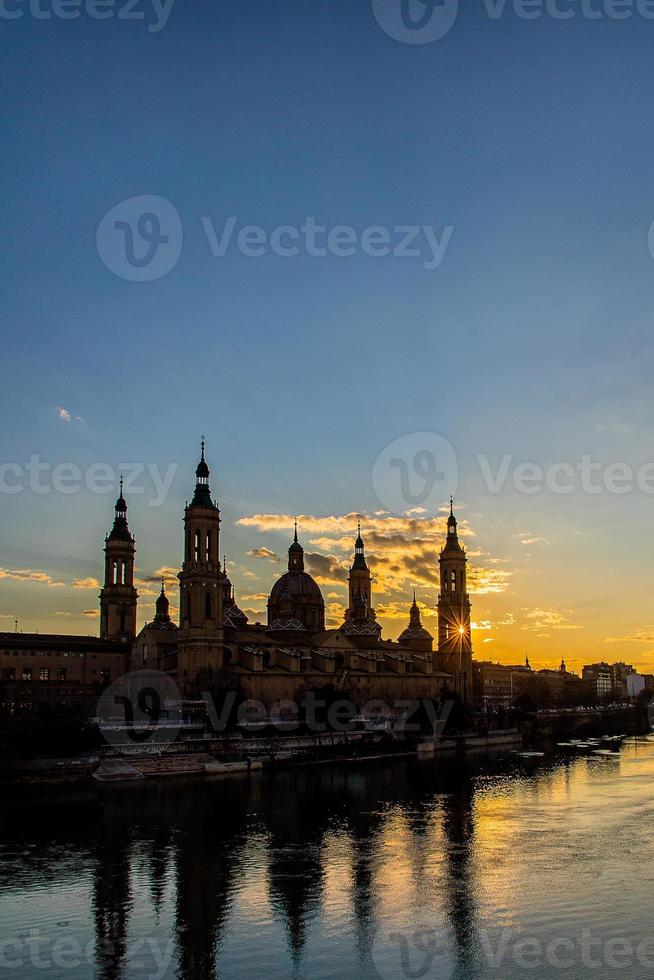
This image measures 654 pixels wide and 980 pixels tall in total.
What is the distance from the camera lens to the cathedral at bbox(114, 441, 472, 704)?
273 feet

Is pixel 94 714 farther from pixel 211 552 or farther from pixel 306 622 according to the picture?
pixel 306 622

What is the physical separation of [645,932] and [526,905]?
4058mm

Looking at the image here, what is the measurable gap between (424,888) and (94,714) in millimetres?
54874

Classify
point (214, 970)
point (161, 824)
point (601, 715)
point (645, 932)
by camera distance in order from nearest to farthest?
point (214, 970) < point (645, 932) < point (161, 824) < point (601, 715)

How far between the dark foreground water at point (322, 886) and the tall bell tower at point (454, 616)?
218ft

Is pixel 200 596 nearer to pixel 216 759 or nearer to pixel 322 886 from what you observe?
pixel 216 759

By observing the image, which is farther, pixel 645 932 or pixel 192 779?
pixel 192 779

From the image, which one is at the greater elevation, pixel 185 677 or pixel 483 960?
pixel 185 677

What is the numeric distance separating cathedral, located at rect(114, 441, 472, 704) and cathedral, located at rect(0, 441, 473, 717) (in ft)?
0.38

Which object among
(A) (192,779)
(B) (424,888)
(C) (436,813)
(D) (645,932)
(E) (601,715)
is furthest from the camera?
(E) (601,715)

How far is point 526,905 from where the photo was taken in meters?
30.7

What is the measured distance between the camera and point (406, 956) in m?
26.2

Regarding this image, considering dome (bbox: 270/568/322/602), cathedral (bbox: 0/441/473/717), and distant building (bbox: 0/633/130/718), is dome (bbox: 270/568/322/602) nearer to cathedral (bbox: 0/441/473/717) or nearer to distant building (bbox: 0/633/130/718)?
cathedral (bbox: 0/441/473/717)

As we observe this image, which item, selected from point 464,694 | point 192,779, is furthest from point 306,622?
point 192,779
